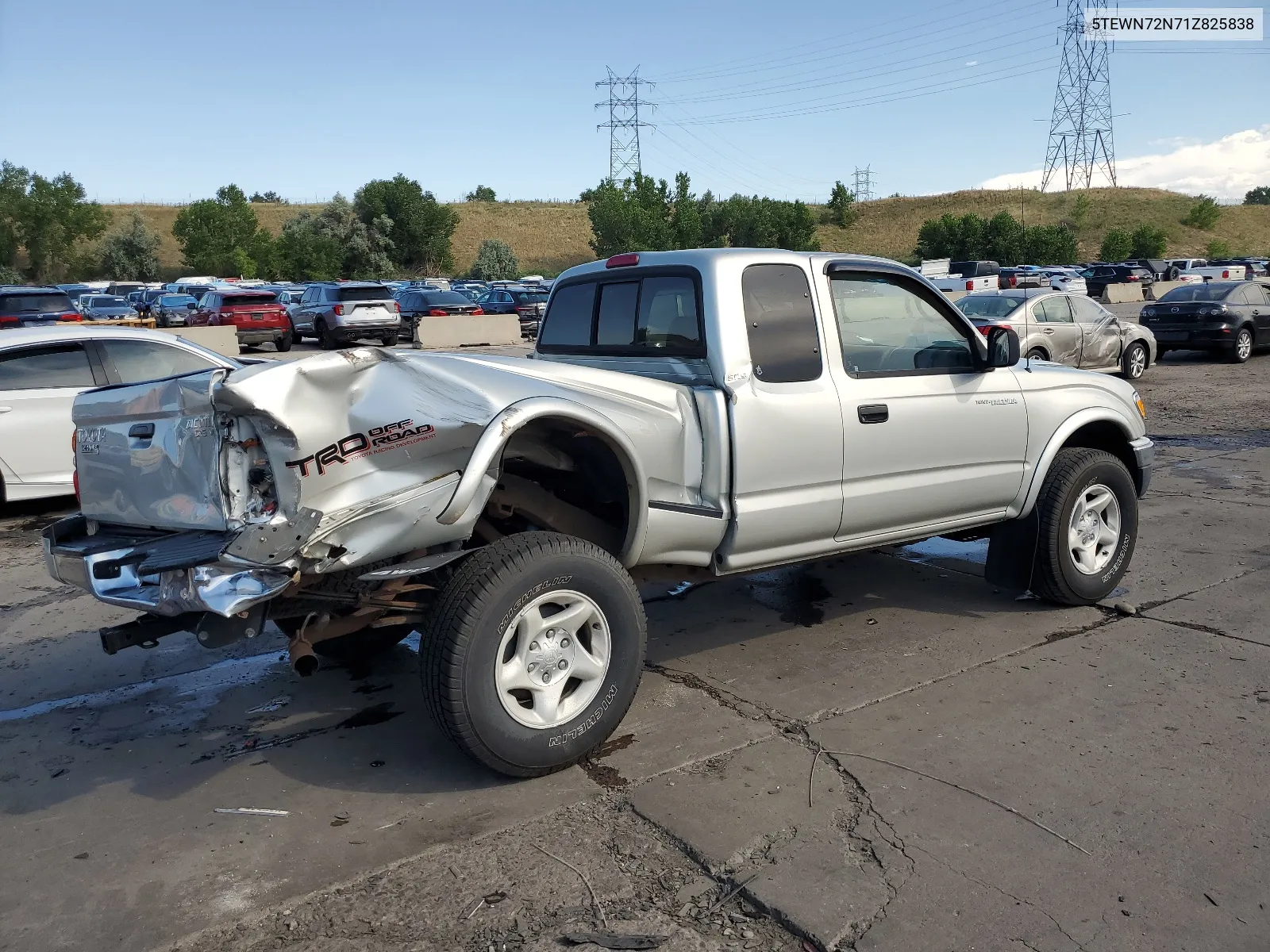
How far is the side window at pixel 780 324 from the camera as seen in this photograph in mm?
4570

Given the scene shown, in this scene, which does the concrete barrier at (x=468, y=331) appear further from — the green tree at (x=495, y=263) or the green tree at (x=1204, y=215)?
the green tree at (x=1204, y=215)

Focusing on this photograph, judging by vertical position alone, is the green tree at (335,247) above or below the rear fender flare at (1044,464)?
above

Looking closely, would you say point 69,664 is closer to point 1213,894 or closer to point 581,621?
point 581,621

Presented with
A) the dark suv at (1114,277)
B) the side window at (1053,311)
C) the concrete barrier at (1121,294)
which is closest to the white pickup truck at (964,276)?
the side window at (1053,311)

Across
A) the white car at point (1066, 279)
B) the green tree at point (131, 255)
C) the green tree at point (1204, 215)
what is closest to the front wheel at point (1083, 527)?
the white car at point (1066, 279)

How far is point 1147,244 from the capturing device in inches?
3031

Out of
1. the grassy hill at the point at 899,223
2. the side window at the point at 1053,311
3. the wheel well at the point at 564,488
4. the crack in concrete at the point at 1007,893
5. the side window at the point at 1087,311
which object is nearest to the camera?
the crack in concrete at the point at 1007,893

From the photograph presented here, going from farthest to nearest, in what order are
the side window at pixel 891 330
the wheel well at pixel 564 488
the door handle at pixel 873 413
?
1. the side window at pixel 891 330
2. the door handle at pixel 873 413
3. the wheel well at pixel 564 488

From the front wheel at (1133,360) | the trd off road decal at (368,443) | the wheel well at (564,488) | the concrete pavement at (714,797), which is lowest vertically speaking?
the concrete pavement at (714,797)

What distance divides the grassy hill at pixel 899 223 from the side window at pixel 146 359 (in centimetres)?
7378

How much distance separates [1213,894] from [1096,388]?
3478 mm

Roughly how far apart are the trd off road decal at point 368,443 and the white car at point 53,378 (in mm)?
5499

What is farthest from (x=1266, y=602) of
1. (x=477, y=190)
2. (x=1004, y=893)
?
(x=477, y=190)

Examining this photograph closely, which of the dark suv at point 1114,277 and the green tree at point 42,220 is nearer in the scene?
the dark suv at point 1114,277
